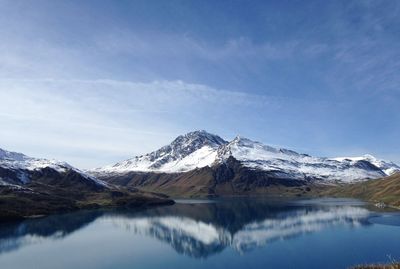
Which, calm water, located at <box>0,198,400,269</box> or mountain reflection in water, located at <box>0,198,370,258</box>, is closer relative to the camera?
calm water, located at <box>0,198,400,269</box>

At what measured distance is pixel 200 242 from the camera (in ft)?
440

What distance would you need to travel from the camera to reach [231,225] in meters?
173

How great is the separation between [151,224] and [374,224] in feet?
274

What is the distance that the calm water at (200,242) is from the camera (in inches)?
3688

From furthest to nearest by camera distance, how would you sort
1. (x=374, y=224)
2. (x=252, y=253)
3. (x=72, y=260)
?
(x=374, y=224)
(x=252, y=253)
(x=72, y=260)

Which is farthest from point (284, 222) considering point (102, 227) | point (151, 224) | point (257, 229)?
point (102, 227)

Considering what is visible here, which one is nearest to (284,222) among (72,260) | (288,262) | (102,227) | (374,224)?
(374,224)

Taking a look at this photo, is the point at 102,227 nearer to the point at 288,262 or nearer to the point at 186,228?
the point at 186,228

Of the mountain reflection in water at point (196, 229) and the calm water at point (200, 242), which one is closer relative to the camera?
the calm water at point (200, 242)

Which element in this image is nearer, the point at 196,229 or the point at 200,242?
the point at 200,242

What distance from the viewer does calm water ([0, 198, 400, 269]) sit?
93688 millimetres

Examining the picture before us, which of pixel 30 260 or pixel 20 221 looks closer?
pixel 30 260

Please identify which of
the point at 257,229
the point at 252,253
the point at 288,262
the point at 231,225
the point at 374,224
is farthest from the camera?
the point at 231,225

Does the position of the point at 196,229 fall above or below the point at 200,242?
above
